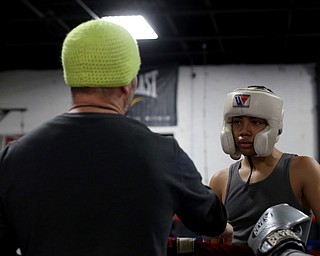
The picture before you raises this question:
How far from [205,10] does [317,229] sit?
2871mm

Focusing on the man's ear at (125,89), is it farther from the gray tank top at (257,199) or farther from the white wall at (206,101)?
the white wall at (206,101)

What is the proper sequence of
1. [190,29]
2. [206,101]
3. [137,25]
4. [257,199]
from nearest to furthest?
[257,199]
[137,25]
[190,29]
[206,101]

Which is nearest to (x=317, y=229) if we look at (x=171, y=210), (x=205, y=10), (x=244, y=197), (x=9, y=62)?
(x=205, y=10)

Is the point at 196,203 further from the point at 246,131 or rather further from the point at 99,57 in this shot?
the point at 246,131

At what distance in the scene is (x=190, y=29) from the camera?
7.66m

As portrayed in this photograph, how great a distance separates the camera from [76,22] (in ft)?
24.4

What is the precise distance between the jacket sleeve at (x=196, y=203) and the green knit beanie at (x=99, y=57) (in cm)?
24

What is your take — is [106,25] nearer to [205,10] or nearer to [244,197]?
[244,197]

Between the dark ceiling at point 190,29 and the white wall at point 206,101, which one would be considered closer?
the dark ceiling at point 190,29

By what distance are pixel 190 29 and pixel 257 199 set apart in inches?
229

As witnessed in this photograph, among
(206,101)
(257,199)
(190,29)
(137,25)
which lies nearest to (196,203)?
(257,199)

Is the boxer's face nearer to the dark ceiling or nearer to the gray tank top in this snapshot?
the gray tank top

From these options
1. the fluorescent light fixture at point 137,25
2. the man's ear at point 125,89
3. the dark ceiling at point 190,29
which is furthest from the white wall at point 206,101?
the man's ear at point 125,89

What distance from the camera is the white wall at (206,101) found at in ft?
25.3
